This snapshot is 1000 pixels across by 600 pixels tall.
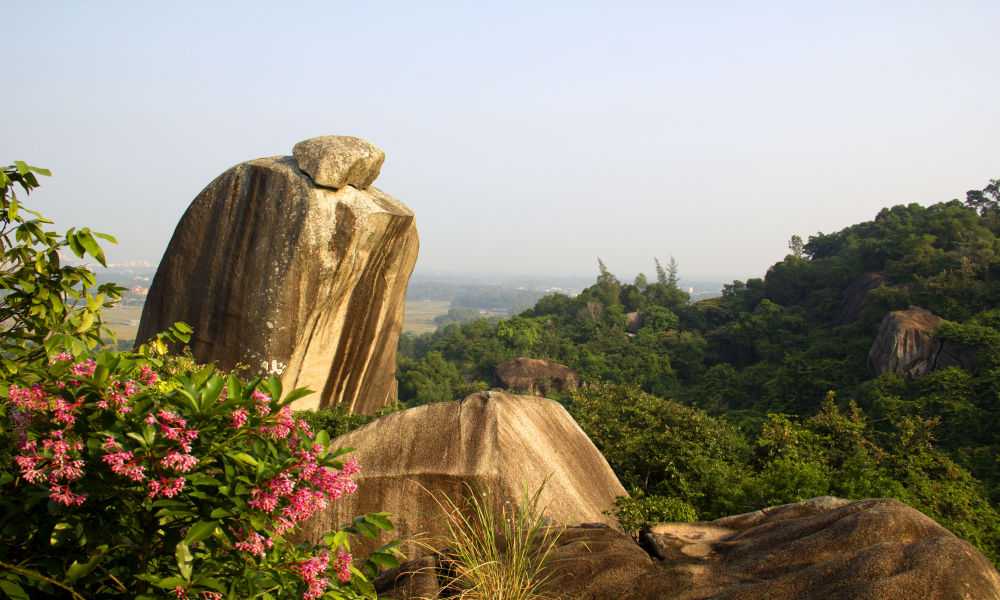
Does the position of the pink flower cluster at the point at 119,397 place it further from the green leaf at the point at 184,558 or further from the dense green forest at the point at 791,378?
the dense green forest at the point at 791,378

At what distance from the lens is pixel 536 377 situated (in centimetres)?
3475

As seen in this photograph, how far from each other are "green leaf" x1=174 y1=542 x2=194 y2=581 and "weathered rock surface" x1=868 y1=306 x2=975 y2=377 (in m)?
24.0

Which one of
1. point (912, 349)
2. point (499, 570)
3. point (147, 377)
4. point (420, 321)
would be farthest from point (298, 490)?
point (420, 321)

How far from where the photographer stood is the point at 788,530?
4574mm

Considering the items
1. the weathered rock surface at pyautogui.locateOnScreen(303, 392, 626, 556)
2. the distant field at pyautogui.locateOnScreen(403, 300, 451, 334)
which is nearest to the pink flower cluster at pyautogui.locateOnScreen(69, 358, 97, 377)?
the weathered rock surface at pyautogui.locateOnScreen(303, 392, 626, 556)

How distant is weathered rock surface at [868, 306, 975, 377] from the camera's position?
22.7 metres

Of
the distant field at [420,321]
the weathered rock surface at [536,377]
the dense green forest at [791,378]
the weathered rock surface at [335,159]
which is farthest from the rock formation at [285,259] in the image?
the distant field at [420,321]

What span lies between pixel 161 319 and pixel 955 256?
29315mm

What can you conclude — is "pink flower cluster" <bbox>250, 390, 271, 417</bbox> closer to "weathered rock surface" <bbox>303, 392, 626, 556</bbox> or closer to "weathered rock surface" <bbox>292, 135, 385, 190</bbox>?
"weathered rock surface" <bbox>303, 392, 626, 556</bbox>

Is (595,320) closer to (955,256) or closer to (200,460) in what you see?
(955,256)

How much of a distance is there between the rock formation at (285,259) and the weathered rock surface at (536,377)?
2199 cm

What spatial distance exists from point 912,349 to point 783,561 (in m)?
22.5

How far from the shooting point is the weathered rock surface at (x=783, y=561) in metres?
3.48

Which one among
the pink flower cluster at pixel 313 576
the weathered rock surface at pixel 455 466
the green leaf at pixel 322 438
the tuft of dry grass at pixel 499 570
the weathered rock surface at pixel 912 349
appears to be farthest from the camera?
the weathered rock surface at pixel 912 349
